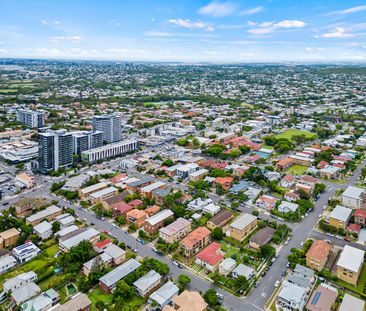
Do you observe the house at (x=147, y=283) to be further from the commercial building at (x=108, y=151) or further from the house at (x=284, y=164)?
the house at (x=284, y=164)

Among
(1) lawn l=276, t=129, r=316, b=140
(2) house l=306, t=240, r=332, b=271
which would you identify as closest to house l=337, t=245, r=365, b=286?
(2) house l=306, t=240, r=332, b=271

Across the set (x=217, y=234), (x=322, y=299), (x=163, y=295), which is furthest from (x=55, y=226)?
(x=322, y=299)

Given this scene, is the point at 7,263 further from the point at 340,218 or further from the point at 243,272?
the point at 340,218

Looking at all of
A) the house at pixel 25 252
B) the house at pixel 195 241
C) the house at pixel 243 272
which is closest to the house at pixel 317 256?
the house at pixel 243 272

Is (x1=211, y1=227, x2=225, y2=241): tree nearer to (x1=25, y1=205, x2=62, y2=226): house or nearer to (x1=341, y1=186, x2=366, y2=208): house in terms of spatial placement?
(x1=341, y1=186, x2=366, y2=208): house

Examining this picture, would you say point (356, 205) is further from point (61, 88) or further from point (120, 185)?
point (61, 88)

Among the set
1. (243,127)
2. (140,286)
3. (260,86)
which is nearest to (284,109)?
(243,127)

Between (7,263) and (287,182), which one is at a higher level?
(287,182)
